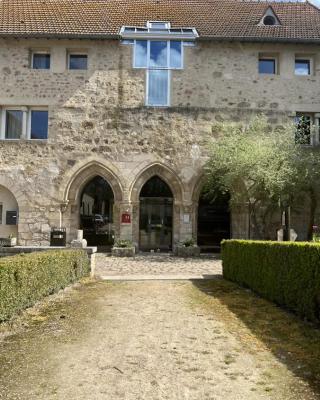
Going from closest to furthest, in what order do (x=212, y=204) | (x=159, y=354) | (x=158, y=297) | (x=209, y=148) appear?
1. (x=159, y=354)
2. (x=158, y=297)
3. (x=209, y=148)
4. (x=212, y=204)

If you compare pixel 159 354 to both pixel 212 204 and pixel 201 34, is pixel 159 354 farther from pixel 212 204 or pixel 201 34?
pixel 201 34

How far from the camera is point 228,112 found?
727 inches

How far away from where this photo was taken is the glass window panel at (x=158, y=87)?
18.6 m

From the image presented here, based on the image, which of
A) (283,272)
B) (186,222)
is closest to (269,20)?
(186,222)

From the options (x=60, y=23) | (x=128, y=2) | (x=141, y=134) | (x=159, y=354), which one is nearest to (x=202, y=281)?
(x=159, y=354)

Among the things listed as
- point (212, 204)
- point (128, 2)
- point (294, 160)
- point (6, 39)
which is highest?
point (128, 2)

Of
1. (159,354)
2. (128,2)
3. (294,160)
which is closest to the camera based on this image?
(159,354)

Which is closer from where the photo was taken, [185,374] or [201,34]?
[185,374]

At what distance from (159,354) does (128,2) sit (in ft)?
64.9

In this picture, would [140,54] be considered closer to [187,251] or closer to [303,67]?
[303,67]

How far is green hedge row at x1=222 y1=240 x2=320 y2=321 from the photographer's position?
6.36m

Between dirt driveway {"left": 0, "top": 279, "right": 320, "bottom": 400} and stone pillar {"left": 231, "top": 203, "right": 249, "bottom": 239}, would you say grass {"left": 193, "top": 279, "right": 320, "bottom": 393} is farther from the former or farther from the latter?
stone pillar {"left": 231, "top": 203, "right": 249, "bottom": 239}

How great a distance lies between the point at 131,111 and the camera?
18406 millimetres

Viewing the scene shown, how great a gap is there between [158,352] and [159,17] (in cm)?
1769
